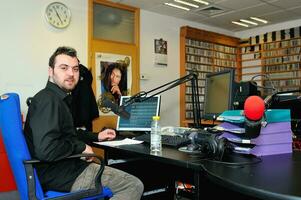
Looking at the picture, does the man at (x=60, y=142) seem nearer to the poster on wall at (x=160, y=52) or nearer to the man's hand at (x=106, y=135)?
the man's hand at (x=106, y=135)

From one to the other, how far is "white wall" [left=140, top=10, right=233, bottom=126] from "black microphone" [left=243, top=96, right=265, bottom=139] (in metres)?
3.56

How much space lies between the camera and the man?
1646mm

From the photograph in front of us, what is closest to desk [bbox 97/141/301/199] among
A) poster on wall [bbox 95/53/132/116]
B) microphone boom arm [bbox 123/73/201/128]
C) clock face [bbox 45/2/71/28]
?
microphone boom arm [bbox 123/73/201/128]

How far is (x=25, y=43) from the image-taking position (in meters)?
3.80

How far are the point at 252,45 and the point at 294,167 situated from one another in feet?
17.2

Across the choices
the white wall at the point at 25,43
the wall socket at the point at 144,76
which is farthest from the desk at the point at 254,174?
the wall socket at the point at 144,76

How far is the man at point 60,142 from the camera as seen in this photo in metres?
1.65

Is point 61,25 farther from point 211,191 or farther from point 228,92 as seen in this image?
point 211,191

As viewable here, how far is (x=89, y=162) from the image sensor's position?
192cm

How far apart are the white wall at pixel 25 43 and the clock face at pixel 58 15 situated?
0.06 meters

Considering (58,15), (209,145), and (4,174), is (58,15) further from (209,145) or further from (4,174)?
(209,145)

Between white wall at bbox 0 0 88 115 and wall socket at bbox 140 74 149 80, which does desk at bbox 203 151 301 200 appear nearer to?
white wall at bbox 0 0 88 115

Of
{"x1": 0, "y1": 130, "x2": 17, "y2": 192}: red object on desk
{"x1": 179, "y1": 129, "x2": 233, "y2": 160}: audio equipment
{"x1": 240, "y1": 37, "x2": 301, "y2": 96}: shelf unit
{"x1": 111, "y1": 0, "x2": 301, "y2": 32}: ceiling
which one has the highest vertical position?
{"x1": 111, "y1": 0, "x2": 301, "y2": 32}: ceiling

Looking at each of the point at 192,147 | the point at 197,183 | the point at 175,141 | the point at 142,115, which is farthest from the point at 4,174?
the point at 197,183
